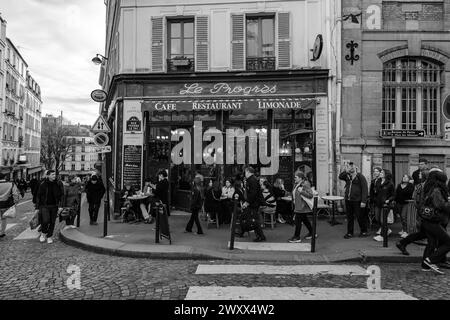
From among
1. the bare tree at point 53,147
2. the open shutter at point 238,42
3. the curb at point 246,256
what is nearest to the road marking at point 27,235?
the curb at point 246,256

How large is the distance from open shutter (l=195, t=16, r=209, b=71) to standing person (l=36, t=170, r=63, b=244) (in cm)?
586

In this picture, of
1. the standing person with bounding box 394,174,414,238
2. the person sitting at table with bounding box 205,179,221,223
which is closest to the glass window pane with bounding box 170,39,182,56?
the person sitting at table with bounding box 205,179,221,223

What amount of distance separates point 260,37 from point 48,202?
8.07 m

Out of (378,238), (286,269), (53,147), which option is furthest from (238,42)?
(53,147)

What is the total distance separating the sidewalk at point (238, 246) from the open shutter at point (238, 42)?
17.8 feet

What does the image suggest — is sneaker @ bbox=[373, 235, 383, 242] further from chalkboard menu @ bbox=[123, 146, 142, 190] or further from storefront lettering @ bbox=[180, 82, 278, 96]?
chalkboard menu @ bbox=[123, 146, 142, 190]

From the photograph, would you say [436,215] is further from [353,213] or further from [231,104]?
[231,104]

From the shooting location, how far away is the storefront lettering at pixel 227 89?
1263 centimetres

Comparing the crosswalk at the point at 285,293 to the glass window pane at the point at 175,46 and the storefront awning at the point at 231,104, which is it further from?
the glass window pane at the point at 175,46

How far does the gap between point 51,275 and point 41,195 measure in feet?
11.4

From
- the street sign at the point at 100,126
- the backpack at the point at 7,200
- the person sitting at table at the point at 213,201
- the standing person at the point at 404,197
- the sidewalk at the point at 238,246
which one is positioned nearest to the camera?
the sidewalk at the point at 238,246
